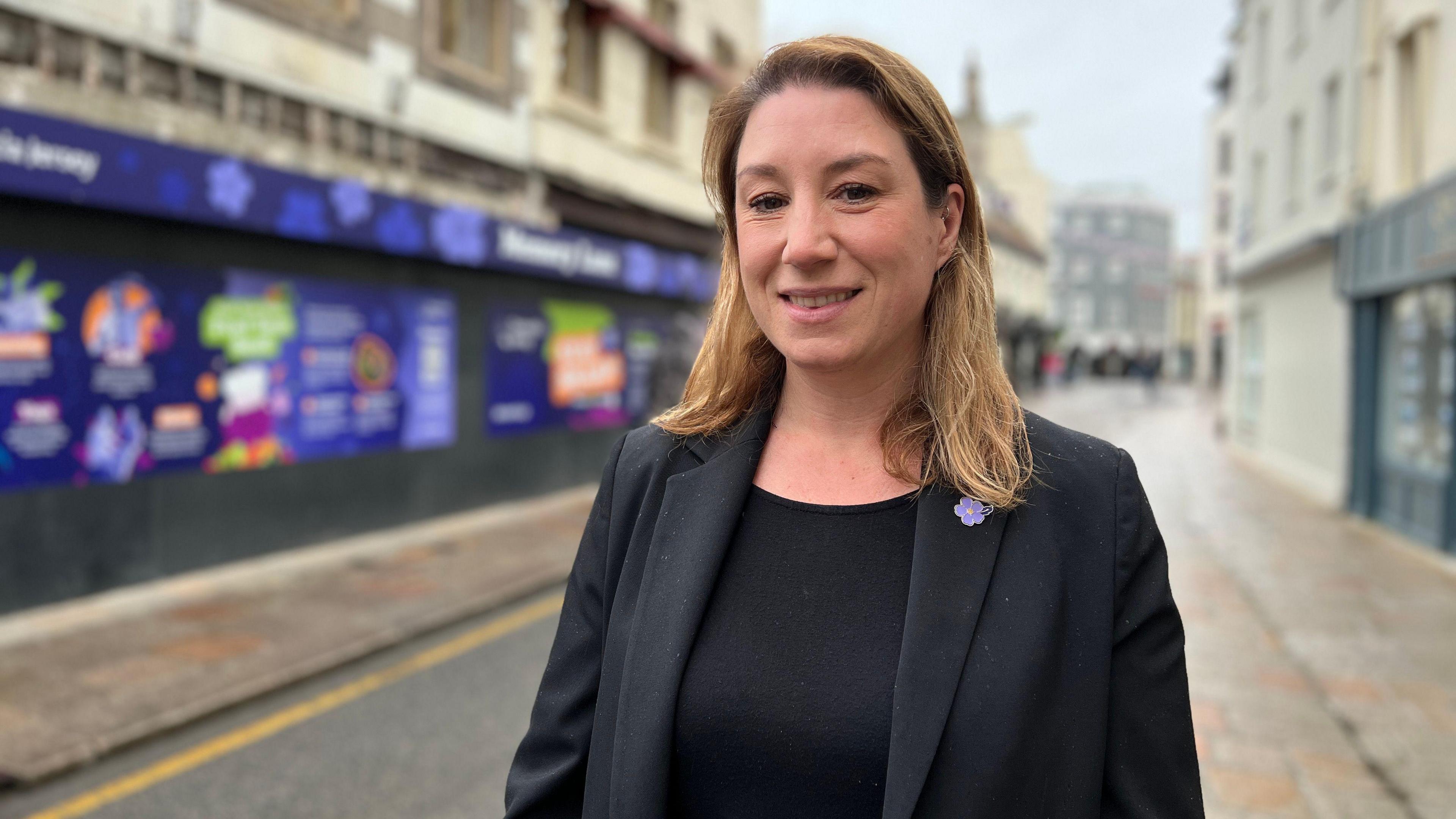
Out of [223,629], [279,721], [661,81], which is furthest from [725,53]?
[279,721]

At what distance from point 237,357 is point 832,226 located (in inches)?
310

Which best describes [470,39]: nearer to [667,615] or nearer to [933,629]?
[667,615]

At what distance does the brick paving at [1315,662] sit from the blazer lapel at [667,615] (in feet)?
11.1

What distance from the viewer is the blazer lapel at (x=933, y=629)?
4.37 feet

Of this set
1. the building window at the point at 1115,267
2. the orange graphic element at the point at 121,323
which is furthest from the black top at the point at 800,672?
the building window at the point at 1115,267

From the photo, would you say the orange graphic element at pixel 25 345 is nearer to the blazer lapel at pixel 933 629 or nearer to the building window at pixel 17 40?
the building window at pixel 17 40

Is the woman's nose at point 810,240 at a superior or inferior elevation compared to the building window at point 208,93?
inferior

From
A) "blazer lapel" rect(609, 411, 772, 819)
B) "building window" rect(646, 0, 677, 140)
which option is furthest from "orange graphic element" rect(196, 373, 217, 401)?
"building window" rect(646, 0, 677, 140)

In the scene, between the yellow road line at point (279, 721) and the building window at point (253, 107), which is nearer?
the yellow road line at point (279, 721)

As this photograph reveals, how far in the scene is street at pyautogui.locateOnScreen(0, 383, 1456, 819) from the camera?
416cm

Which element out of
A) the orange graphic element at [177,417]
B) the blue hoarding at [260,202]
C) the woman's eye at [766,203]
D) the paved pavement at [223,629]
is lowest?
the paved pavement at [223,629]

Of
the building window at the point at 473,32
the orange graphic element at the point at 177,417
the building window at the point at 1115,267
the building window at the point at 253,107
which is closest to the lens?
the orange graphic element at the point at 177,417

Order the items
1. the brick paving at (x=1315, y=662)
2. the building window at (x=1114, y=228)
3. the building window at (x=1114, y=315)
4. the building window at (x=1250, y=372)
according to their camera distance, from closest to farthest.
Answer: the brick paving at (x=1315, y=662)
the building window at (x=1250, y=372)
the building window at (x=1114, y=315)
the building window at (x=1114, y=228)

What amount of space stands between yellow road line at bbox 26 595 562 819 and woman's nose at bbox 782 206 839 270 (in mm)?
4125
